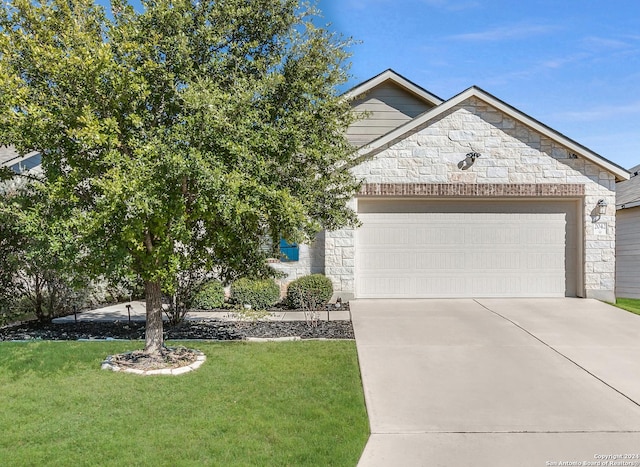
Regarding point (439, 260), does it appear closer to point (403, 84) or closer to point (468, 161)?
point (468, 161)

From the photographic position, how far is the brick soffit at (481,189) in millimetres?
11469

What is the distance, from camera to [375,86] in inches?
555

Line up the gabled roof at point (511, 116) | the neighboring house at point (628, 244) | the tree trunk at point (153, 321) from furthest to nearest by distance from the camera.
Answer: the neighboring house at point (628, 244)
the gabled roof at point (511, 116)
the tree trunk at point (153, 321)

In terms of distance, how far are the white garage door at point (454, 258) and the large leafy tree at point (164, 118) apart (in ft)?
18.0

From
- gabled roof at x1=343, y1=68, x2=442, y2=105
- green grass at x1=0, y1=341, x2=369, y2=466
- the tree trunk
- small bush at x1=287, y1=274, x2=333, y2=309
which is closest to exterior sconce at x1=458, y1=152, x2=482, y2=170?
gabled roof at x1=343, y1=68, x2=442, y2=105

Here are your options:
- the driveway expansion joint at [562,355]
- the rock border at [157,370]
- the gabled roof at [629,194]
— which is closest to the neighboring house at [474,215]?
the driveway expansion joint at [562,355]

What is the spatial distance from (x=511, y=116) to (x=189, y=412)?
406 inches

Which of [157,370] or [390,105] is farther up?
[390,105]

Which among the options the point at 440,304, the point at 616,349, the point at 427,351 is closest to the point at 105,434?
the point at 427,351

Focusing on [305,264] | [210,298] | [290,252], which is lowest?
[210,298]

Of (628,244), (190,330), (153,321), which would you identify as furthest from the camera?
(628,244)

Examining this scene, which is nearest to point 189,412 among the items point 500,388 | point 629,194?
point 500,388

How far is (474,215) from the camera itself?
11758 millimetres

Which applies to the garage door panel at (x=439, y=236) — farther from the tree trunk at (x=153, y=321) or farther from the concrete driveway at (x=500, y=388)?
the tree trunk at (x=153, y=321)
